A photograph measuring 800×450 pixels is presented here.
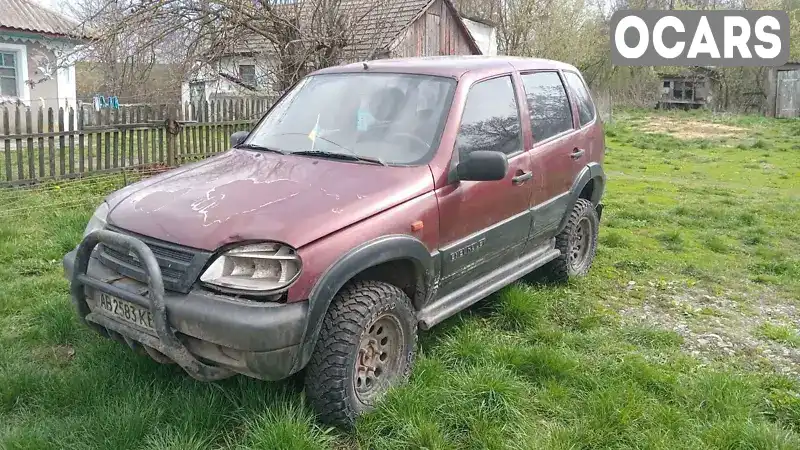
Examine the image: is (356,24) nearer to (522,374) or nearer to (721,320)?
(721,320)

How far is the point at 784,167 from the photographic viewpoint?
13891mm

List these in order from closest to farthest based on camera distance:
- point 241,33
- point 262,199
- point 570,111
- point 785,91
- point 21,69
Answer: point 262,199 → point 570,111 → point 241,33 → point 21,69 → point 785,91

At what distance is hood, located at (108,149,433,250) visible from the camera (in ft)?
10.1

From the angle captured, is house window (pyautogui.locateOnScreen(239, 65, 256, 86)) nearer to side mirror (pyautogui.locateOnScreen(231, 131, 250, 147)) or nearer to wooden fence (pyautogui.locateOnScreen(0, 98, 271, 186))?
wooden fence (pyautogui.locateOnScreen(0, 98, 271, 186))

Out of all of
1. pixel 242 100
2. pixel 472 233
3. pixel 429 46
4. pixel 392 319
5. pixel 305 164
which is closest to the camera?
pixel 392 319

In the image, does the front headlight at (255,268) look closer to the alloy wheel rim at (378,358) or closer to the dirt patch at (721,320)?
the alloy wheel rim at (378,358)

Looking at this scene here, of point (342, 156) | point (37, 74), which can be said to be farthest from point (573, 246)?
point (37, 74)

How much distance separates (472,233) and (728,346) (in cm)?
209

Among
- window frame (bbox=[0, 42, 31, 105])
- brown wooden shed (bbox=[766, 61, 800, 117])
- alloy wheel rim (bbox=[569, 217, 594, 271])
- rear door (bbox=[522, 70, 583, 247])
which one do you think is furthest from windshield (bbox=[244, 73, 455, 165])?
brown wooden shed (bbox=[766, 61, 800, 117])

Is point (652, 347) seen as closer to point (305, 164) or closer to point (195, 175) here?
point (305, 164)

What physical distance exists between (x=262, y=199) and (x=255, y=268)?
1.42 feet

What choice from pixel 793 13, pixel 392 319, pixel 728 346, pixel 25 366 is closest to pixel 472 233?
pixel 392 319

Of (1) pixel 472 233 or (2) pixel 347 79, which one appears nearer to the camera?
(1) pixel 472 233

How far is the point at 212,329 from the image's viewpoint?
2.93m
